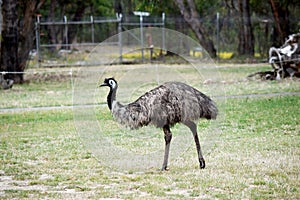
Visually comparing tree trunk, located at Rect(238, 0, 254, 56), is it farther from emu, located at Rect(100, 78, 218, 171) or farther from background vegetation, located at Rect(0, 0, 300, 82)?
emu, located at Rect(100, 78, 218, 171)

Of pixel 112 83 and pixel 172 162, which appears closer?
pixel 112 83

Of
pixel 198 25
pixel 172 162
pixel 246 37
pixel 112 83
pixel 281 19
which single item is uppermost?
pixel 281 19

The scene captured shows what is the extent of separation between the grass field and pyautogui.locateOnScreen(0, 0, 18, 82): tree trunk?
6.93 metres

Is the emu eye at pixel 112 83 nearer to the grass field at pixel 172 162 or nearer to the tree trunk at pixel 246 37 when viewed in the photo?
the grass field at pixel 172 162

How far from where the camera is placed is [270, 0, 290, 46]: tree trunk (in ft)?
111

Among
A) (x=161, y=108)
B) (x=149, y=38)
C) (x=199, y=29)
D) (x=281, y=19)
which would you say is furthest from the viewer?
(x=149, y=38)

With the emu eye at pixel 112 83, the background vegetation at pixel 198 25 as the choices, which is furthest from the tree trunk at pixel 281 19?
the emu eye at pixel 112 83

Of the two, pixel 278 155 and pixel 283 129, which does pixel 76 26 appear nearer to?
pixel 283 129

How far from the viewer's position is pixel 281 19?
36438 millimetres

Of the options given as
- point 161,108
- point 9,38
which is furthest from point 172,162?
point 9,38

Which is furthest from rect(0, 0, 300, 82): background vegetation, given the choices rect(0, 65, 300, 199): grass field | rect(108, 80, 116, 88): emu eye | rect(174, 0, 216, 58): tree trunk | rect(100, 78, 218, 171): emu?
rect(100, 78, 218, 171): emu

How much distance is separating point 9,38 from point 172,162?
17454 millimetres

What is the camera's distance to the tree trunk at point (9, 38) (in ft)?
88.3

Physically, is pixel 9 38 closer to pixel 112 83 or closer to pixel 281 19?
pixel 281 19
